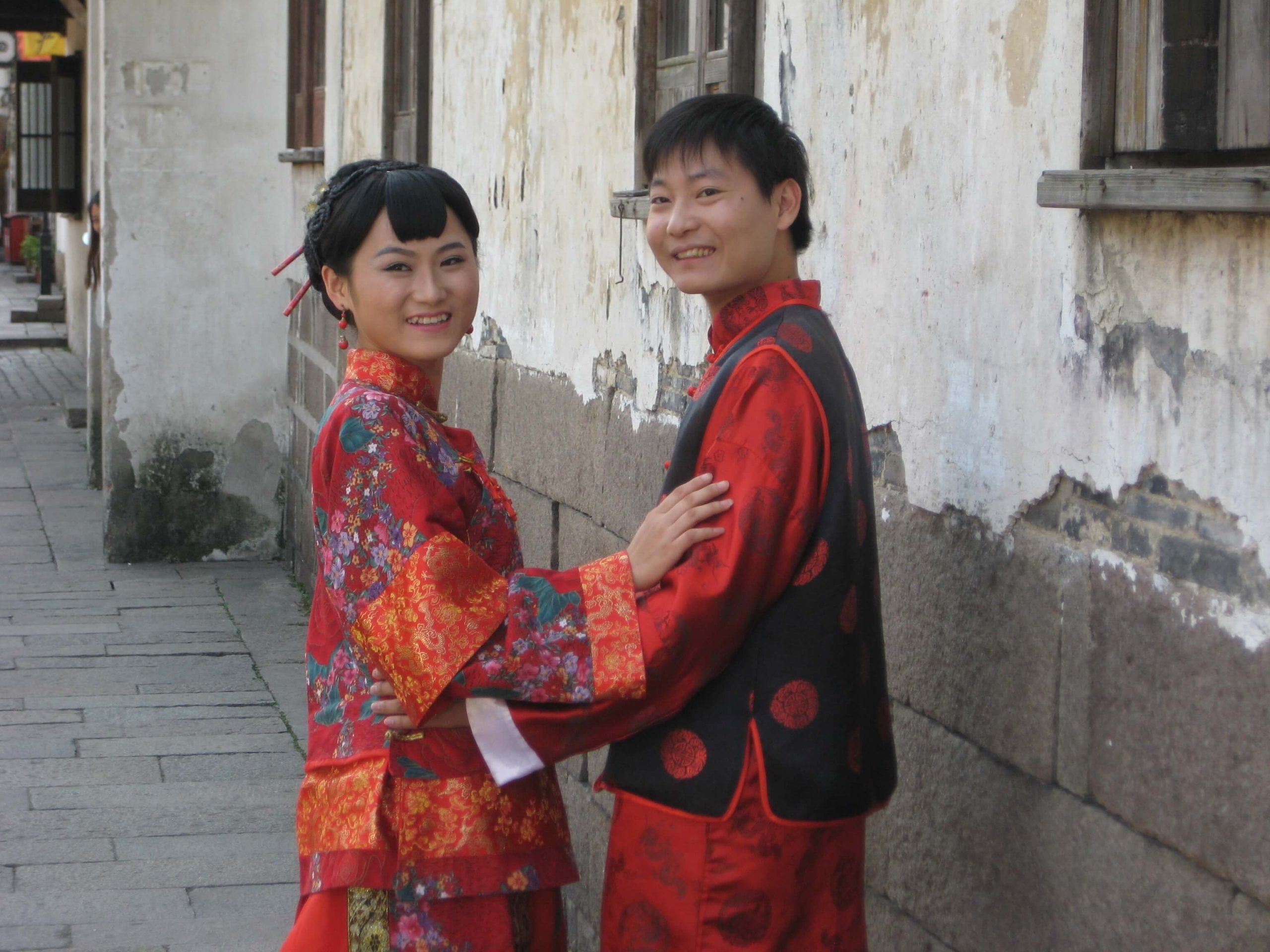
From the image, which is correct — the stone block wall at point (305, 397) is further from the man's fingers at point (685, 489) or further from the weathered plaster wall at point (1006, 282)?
the man's fingers at point (685, 489)

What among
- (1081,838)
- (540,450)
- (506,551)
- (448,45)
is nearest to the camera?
(1081,838)

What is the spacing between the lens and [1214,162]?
2137 millimetres

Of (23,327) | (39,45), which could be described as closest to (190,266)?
(23,327)

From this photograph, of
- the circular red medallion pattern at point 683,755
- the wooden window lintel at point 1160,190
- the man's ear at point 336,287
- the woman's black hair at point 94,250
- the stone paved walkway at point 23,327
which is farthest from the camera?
the stone paved walkway at point 23,327

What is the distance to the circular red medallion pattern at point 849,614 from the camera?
2049 millimetres

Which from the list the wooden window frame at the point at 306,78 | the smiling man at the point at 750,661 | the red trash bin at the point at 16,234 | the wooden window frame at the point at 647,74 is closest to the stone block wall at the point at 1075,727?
the smiling man at the point at 750,661

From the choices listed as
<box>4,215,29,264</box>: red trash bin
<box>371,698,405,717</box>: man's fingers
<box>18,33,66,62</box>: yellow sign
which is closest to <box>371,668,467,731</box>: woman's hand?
<box>371,698,405,717</box>: man's fingers

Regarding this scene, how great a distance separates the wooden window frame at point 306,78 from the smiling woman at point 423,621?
6063 millimetres

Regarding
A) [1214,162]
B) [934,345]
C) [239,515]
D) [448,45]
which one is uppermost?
[448,45]

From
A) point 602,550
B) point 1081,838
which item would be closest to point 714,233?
point 1081,838

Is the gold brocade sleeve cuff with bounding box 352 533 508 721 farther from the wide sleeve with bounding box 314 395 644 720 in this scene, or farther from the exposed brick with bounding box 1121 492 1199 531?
the exposed brick with bounding box 1121 492 1199 531

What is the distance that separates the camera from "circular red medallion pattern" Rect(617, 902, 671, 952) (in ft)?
6.80

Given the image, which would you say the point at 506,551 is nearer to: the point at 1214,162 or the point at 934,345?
the point at 934,345

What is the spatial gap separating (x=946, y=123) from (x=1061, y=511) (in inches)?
25.8
